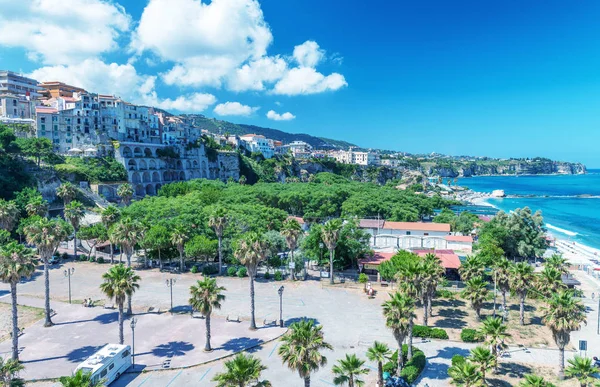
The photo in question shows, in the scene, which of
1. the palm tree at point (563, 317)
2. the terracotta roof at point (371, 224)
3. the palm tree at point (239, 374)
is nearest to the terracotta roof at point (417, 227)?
the terracotta roof at point (371, 224)

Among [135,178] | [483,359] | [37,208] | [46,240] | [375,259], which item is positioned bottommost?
[483,359]

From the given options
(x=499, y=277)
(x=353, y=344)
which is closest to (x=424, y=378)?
(x=353, y=344)

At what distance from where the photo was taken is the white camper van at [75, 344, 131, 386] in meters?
23.1

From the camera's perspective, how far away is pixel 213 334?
102 ft

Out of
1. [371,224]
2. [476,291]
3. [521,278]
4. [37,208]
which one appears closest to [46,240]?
[37,208]

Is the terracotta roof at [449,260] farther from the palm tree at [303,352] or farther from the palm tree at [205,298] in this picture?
the palm tree at [303,352]

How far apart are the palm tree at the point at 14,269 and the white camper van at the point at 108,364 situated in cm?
630

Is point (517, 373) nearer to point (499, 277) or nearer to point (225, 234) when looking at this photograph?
point (499, 277)

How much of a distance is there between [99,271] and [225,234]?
16.2 m

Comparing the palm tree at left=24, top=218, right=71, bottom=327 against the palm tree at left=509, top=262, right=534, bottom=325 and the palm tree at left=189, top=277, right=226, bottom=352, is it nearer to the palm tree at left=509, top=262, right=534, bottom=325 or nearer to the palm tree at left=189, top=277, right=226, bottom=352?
the palm tree at left=189, top=277, right=226, bottom=352

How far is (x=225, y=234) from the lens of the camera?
2057 inches

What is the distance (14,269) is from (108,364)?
10061mm

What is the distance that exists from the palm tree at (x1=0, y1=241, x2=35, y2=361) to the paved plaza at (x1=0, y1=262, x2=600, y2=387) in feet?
6.88

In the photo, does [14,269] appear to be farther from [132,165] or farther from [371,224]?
[132,165]
